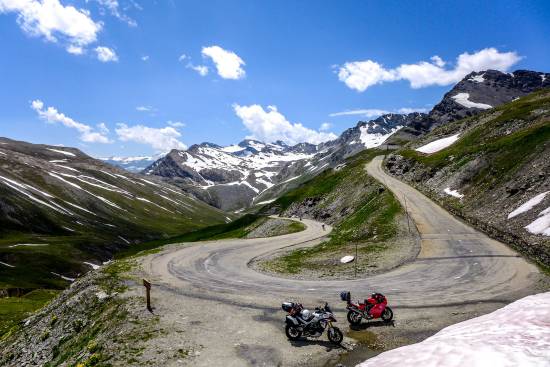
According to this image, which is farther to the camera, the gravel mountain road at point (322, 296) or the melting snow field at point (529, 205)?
the melting snow field at point (529, 205)

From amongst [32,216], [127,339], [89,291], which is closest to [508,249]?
[127,339]

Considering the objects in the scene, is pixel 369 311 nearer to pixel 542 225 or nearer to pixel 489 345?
pixel 489 345

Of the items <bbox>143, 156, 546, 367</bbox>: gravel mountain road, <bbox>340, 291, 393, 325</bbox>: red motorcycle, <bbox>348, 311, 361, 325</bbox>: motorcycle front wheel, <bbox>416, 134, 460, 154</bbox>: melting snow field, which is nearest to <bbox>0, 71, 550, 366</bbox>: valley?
<bbox>143, 156, 546, 367</bbox>: gravel mountain road

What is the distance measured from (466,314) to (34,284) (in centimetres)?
9873

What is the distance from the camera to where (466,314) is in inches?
862

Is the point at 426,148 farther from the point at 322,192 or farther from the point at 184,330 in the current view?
the point at 184,330

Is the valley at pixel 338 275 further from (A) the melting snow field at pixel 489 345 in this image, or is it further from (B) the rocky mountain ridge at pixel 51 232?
(B) the rocky mountain ridge at pixel 51 232

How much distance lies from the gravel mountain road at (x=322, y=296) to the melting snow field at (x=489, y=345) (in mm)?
2360

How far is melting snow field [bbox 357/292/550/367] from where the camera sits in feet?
41.5

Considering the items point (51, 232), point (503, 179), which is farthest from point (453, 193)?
point (51, 232)

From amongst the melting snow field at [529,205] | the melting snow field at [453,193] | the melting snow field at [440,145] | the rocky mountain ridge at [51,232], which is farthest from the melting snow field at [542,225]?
the rocky mountain ridge at [51,232]

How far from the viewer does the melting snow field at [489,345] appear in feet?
41.5

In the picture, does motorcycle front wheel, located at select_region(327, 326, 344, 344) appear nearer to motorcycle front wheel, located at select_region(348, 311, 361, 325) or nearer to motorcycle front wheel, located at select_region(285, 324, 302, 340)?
motorcycle front wheel, located at select_region(285, 324, 302, 340)

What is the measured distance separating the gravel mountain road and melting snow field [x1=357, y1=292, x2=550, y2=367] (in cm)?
236
